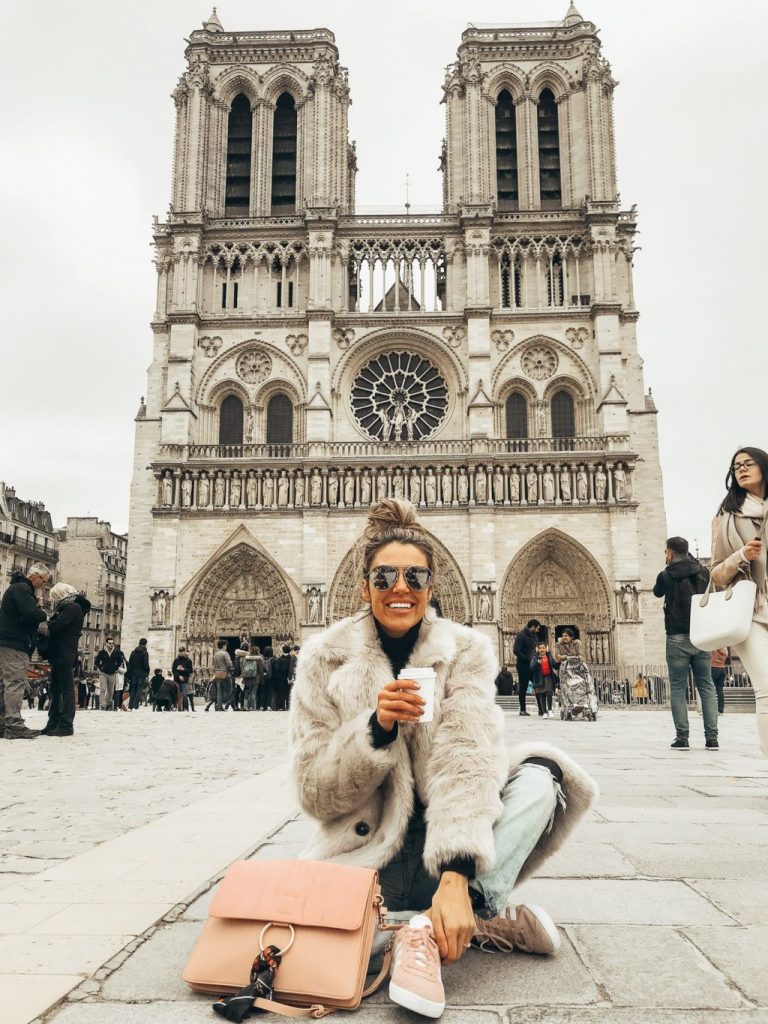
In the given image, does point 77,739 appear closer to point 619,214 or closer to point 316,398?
point 316,398

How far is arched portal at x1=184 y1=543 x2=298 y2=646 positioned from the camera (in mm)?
26000

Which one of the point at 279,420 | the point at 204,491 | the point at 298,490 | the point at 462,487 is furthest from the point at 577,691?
the point at 279,420

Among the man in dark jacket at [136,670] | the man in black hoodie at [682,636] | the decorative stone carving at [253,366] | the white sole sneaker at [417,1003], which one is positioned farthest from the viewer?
the decorative stone carving at [253,366]

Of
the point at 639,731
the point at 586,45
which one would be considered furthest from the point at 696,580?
the point at 586,45

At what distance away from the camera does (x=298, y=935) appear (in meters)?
1.94

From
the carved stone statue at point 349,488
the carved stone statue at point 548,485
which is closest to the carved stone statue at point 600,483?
the carved stone statue at point 548,485

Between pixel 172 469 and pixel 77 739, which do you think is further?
pixel 172 469

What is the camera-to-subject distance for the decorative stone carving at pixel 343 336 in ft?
91.1

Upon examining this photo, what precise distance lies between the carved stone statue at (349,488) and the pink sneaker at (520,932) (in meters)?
23.8

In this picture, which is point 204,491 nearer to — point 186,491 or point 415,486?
point 186,491

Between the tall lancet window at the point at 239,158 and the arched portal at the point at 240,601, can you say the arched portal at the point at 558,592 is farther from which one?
the tall lancet window at the point at 239,158

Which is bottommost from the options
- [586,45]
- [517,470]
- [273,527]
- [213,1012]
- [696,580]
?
[213,1012]

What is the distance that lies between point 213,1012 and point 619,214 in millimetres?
28696

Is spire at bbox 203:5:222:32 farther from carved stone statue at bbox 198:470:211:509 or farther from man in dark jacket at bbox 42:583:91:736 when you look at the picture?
man in dark jacket at bbox 42:583:91:736
